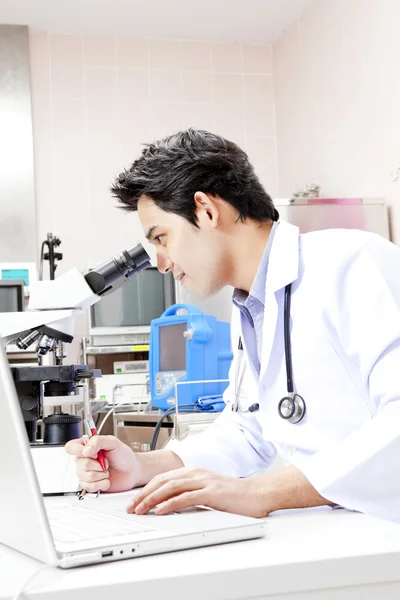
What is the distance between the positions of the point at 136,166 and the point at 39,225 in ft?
10.0

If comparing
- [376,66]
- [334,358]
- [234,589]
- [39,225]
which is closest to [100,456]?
[334,358]

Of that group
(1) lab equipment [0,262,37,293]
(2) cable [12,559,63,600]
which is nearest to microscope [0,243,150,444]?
(2) cable [12,559,63,600]

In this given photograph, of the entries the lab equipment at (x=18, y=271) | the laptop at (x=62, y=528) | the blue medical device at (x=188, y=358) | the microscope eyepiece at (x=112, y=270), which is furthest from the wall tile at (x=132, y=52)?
the laptop at (x=62, y=528)

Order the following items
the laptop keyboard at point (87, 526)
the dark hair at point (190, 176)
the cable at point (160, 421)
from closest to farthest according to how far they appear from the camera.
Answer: the laptop keyboard at point (87, 526)
the dark hair at point (190, 176)
the cable at point (160, 421)

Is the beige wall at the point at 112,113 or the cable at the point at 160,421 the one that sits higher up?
the beige wall at the point at 112,113

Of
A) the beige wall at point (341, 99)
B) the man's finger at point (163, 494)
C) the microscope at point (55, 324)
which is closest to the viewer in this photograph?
the man's finger at point (163, 494)

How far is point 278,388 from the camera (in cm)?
118

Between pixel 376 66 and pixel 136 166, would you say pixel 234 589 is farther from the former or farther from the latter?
pixel 376 66

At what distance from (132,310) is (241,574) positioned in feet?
10.7

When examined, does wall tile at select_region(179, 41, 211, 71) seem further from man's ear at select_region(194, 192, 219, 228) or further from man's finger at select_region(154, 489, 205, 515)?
man's finger at select_region(154, 489, 205, 515)

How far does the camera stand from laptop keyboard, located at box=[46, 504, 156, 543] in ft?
2.32

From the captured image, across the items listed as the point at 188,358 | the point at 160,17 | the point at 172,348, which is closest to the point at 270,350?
the point at 188,358

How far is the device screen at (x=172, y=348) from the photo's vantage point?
301 cm

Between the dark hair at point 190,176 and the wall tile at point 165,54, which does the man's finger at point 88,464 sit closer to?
the dark hair at point 190,176
